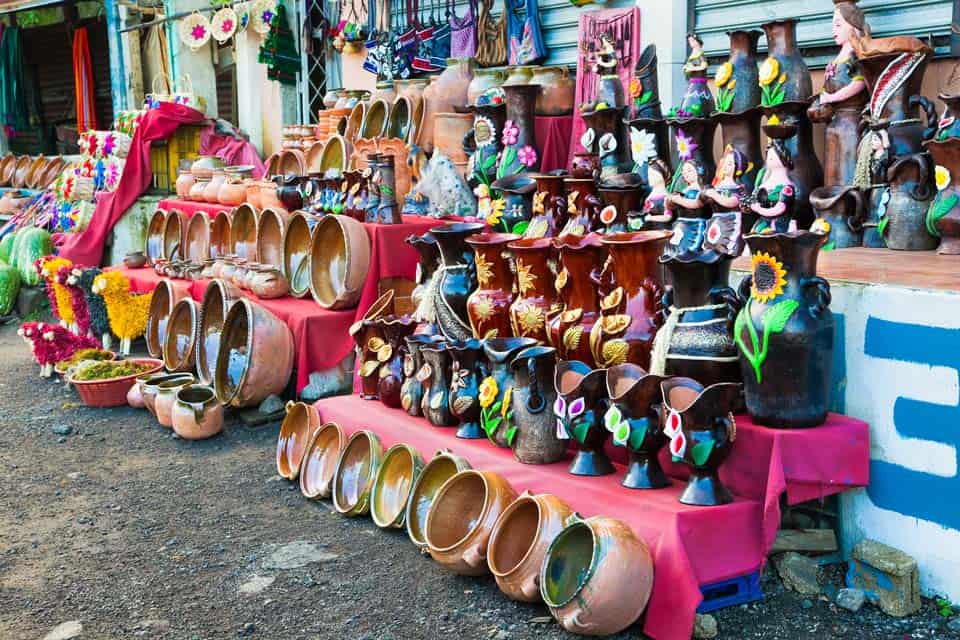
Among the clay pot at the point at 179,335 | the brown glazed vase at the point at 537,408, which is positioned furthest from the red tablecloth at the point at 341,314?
the brown glazed vase at the point at 537,408

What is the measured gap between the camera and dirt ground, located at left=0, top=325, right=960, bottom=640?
9.89 feet

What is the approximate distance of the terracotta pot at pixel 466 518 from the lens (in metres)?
3.19

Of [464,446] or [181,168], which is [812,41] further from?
[181,168]

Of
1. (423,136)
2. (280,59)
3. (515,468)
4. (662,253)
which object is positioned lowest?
(515,468)

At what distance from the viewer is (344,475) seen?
4066mm

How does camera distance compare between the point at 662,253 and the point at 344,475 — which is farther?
the point at 344,475

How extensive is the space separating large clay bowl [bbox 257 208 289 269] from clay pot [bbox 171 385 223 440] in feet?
4.85

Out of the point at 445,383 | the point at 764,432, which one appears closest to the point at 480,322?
the point at 445,383

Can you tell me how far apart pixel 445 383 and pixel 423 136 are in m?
3.13

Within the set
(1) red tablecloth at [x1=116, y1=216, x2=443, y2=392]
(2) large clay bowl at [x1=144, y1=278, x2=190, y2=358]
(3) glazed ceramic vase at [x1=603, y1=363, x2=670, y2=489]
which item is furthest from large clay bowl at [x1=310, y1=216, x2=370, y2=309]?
(3) glazed ceramic vase at [x1=603, y1=363, x2=670, y2=489]

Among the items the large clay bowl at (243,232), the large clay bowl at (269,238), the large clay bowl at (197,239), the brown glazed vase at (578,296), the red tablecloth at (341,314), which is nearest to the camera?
the brown glazed vase at (578,296)

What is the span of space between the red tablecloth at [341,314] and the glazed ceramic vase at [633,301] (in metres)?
2.12

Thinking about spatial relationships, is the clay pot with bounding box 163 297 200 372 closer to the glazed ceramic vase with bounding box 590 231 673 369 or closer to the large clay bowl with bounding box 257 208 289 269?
the large clay bowl with bounding box 257 208 289 269

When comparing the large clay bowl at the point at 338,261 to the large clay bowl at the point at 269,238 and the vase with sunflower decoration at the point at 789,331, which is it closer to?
the large clay bowl at the point at 269,238
